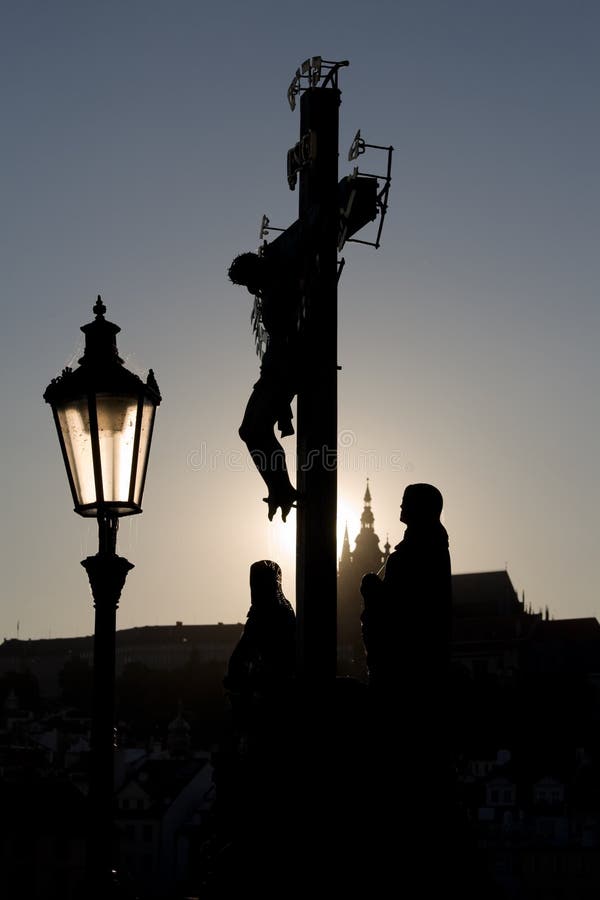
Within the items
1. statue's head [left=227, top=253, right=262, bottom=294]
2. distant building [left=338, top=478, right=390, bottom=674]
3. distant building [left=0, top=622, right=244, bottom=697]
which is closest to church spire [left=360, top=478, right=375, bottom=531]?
distant building [left=338, top=478, right=390, bottom=674]

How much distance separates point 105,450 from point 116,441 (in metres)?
0.06

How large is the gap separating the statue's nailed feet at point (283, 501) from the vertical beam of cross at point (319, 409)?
0.14ft

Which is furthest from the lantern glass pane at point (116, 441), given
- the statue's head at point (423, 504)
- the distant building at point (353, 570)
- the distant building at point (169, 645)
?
the distant building at point (169, 645)

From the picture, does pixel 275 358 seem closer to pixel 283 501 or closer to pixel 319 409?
pixel 319 409

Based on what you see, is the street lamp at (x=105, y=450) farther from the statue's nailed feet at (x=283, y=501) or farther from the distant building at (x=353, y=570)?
the distant building at (x=353, y=570)

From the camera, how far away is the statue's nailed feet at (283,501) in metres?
7.29

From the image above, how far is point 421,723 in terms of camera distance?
6.57 metres

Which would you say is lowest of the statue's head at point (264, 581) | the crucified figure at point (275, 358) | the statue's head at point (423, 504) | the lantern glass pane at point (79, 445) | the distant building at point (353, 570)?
the statue's head at point (264, 581)

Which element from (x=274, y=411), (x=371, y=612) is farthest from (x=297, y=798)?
(x=274, y=411)

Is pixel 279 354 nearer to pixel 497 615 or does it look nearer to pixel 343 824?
pixel 343 824

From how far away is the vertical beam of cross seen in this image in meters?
7.07

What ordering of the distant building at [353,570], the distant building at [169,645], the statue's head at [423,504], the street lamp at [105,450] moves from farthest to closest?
1. the distant building at [169,645]
2. the distant building at [353,570]
3. the statue's head at [423,504]
4. the street lamp at [105,450]

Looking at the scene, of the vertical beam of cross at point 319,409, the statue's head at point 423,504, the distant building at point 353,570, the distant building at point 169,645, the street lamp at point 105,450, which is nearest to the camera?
the street lamp at point 105,450

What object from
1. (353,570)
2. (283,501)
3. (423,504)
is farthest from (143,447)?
(353,570)
